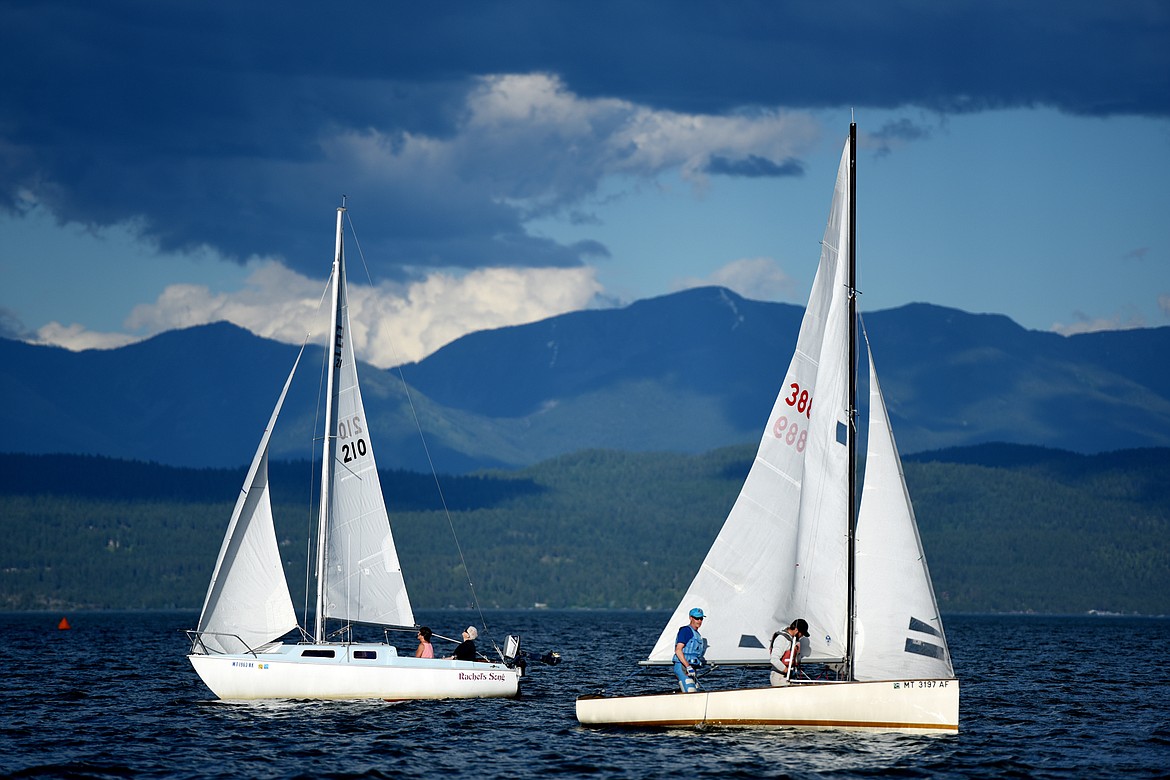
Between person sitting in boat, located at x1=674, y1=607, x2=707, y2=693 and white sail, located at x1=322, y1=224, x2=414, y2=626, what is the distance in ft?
40.0

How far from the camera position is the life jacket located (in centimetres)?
4088

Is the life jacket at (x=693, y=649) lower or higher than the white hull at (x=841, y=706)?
higher

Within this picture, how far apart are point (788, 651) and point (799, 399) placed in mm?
6304

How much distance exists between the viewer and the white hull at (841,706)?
39750 millimetres

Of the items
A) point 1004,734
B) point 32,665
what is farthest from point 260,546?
point 32,665

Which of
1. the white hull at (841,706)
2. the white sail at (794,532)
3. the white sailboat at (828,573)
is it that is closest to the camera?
the white hull at (841,706)

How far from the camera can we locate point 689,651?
1610 inches

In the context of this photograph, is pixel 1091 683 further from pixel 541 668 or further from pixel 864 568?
pixel 864 568

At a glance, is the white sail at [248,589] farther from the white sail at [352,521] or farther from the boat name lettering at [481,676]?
the boat name lettering at [481,676]

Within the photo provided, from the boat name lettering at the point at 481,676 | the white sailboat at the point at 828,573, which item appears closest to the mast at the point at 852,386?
the white sailboat at the point at 828,573

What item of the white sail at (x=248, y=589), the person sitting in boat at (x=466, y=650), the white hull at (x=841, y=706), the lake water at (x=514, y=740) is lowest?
the lake water at (x=514, y=740)

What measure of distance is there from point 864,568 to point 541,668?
36.7 metres

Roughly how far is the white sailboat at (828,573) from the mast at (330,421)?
1234cm

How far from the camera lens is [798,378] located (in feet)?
135
